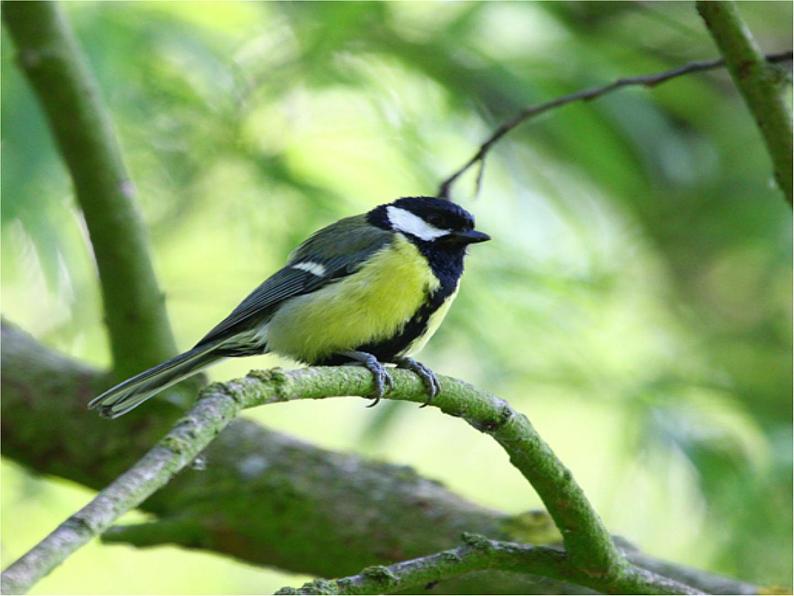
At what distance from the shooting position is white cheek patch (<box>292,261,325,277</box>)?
9.34 ft

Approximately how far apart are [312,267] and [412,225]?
0.31m

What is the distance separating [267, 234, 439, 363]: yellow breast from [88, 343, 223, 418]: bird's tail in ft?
0.69

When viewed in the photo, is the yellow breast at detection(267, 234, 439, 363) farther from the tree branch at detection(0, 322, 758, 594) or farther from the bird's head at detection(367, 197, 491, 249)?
the tree branch at detection(0, 322, 758, 594)

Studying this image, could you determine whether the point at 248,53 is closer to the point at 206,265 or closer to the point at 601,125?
the point at 206,265

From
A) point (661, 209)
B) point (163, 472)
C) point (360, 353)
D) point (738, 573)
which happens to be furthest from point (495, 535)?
point (661, 209)

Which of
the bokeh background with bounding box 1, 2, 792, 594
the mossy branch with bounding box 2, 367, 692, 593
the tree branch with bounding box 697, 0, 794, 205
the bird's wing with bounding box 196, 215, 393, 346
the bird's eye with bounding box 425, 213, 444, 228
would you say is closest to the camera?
the mossy branch with bounding box 2, 367, 692, 593

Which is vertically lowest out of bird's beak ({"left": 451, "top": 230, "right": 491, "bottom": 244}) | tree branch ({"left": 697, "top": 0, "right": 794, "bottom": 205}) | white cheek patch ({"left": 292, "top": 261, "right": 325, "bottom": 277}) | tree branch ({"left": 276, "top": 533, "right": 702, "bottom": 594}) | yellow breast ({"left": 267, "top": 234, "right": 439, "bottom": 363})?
tree branch ({"left": 276, "top": 533, "right": 702, "bottom": 594})

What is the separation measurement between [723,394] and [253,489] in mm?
1964

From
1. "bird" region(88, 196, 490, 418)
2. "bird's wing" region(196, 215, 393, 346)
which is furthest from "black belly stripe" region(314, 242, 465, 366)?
"bird's wing" region(196, 215, 393, 346)

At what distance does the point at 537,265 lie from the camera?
12.5ft

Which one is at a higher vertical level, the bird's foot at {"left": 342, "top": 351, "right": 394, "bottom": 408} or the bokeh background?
the bokeh background

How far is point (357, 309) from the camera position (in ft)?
8.61

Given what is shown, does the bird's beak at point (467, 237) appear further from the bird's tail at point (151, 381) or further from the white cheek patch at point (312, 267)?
the bird's tail at point (151, 381)

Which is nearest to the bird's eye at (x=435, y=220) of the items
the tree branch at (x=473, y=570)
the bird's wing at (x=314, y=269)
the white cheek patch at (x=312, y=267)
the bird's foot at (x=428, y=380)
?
the bird's wing at (x=314, y=269)
